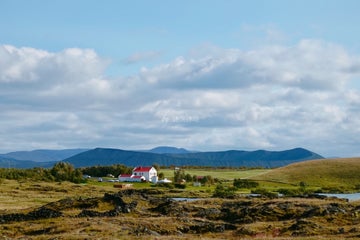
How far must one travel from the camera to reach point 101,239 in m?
49.6

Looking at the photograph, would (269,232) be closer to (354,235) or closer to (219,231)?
(219,231)

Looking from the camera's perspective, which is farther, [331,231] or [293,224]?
[293,224]

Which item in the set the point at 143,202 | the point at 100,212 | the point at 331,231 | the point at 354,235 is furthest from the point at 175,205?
→ the point at 354,235

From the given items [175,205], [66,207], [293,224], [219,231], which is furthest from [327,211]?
[66,207]

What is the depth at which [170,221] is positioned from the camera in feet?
218

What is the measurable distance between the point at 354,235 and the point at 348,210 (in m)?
20.5

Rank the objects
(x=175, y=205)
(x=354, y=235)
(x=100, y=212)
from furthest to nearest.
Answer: (x=175, y=205) < (x=100, y=212) < (x=354, y=235)

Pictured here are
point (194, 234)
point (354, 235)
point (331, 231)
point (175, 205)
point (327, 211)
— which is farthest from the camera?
point (175, 205)

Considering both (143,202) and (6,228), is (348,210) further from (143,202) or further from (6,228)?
(6,228)

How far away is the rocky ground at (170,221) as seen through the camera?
185 ft

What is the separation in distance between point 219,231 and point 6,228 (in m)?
28.0

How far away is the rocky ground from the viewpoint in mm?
56438

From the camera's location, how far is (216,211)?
78062mm

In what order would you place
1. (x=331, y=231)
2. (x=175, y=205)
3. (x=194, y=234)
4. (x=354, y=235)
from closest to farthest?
(x=354, y=235) < (x=331, y=231) < (x=194, y=234) < (x=175, y=205)
